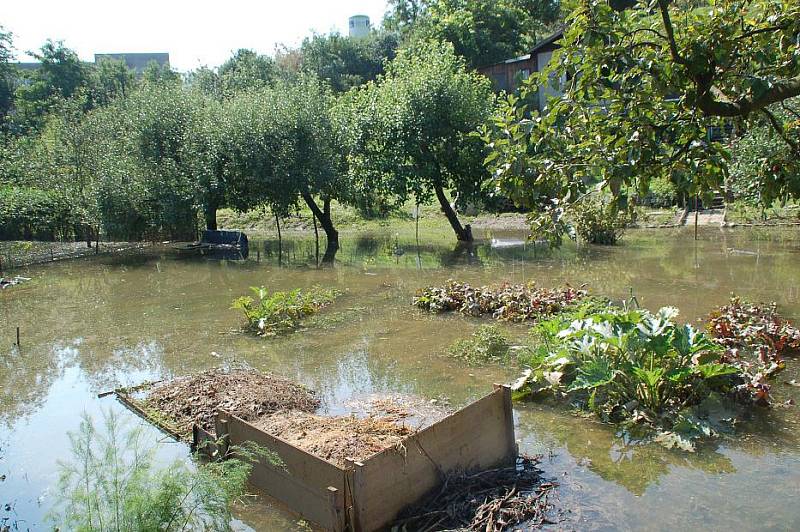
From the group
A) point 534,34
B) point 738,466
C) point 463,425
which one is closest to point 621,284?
point 738,466

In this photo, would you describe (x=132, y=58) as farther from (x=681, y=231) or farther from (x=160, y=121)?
(x=681, y=231)

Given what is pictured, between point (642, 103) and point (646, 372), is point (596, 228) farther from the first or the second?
point (642, 103)

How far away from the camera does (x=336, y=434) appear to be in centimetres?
622

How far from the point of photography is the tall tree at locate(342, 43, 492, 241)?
2398 centimetres

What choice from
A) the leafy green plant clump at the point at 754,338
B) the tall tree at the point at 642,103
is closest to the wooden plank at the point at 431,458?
the tall tree at the point at 642,103

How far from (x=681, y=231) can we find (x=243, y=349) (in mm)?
20435

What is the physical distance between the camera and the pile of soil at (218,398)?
25.5 ft

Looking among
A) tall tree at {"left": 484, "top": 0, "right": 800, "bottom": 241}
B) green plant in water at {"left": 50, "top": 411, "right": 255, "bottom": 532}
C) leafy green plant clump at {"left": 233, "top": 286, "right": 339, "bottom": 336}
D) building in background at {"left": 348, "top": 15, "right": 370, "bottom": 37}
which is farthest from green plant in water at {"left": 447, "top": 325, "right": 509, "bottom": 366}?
building in background at {"left": 348, "top": 15, "right": 370, "bottom": 37}

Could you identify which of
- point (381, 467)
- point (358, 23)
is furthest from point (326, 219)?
point (358, 23)

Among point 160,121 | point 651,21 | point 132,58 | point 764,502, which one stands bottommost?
point 764,502

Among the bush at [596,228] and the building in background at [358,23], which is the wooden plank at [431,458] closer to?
the bush at [596,228]

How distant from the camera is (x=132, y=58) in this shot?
319 feet

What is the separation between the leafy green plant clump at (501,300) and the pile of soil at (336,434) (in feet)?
18.4

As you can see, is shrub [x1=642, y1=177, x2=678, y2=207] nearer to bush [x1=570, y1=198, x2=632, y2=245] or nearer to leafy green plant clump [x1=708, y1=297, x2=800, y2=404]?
bush [x1=570, y1=198, x2=632, y2=245]
